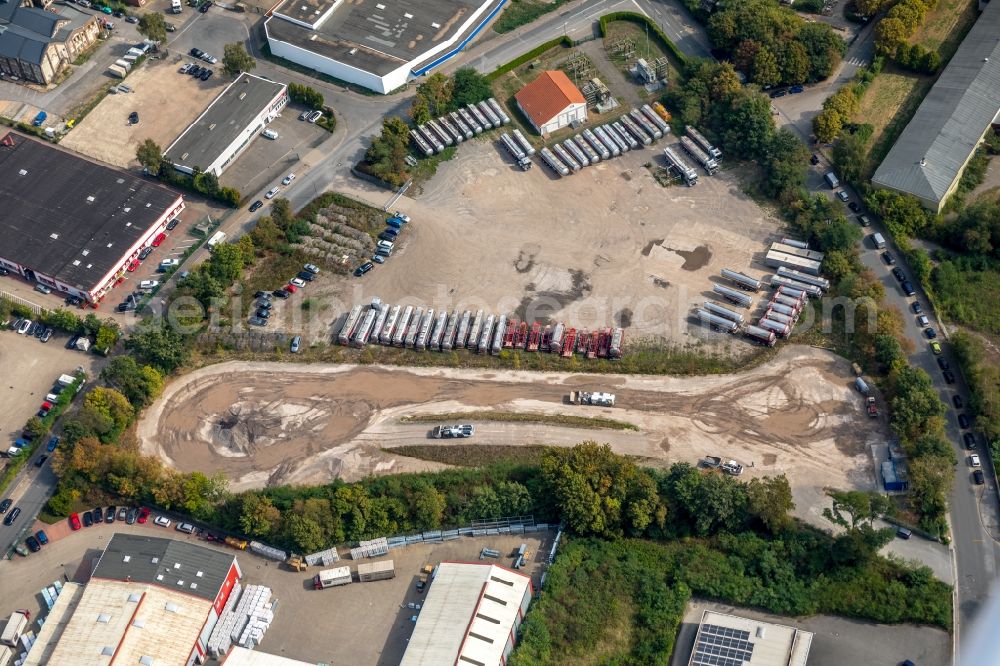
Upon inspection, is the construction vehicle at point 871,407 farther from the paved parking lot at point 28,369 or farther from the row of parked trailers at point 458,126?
the paved parking lot at point 28,369

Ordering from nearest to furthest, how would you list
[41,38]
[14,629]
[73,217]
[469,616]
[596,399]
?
[469,616]
[14,629]
[596,399]
[73,217]
[41,38]

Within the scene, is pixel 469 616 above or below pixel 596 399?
below

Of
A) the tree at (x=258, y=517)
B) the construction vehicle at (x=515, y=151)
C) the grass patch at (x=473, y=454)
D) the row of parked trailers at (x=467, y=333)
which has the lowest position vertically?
the tree at (x=258, y=517)

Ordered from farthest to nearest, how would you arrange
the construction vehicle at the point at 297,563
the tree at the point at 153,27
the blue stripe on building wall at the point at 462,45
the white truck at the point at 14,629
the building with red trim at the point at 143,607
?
the tree at the point at 153,27, the blue stripe on building wall at the point at 462,45, the construction vehicle at the point at 297,563, the white truck at the point at 14,629, the building with red trim at the point at 143,607

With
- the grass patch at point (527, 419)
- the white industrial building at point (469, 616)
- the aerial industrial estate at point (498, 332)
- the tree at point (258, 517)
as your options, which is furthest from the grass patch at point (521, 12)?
the white industrial building at point (469, 616)

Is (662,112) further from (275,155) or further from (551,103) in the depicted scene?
(275,155)

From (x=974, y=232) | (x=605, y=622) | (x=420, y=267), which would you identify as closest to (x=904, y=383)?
(x=974, y=232)

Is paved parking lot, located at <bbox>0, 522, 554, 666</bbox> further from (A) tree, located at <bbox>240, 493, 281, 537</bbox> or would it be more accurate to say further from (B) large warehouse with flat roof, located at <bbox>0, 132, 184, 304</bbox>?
(B) large warehouse with flat roof, located at <bbox>0, 132, 184, 304</bbox>

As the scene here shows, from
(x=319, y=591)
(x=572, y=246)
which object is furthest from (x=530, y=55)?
(x=319, y=591)
